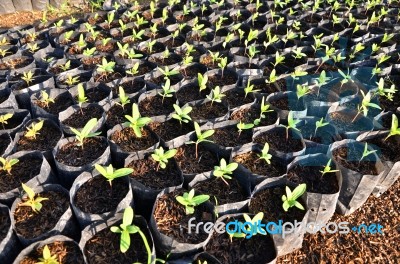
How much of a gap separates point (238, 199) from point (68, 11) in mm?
4630

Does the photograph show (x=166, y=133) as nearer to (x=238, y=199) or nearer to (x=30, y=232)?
(x=238, y=199)

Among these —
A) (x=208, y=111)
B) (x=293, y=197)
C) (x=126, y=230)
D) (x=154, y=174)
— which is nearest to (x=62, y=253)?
(x=126, y=230)

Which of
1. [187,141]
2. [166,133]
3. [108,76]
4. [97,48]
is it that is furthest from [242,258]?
[97,48]

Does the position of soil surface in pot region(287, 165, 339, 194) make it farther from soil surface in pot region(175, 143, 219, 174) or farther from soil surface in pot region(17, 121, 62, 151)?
soil surface in pot region(17, 121, 62, 151)

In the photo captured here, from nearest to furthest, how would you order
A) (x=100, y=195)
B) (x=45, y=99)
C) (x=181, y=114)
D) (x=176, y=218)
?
(x=176, y=218)
(x=100, y=195)
(x=181, y=114)
(x=45, y=99)

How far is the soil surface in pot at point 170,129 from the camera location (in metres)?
2.66

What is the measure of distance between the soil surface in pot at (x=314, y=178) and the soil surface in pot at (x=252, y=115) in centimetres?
54

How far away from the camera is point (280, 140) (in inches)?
104

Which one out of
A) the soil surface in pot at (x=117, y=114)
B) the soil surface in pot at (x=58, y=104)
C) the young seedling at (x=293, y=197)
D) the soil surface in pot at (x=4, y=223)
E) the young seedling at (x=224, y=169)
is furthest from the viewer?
the soil surface in pot at (x=58, y=104)

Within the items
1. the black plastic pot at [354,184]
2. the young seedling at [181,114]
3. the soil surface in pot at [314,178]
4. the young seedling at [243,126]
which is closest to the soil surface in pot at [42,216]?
the young seedling at [181,114]

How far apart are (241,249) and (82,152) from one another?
1.34 m

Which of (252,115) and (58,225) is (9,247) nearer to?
(58,225)

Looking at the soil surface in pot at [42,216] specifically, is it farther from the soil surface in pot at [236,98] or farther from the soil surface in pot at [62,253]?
the soil surface in pot at [236,98]

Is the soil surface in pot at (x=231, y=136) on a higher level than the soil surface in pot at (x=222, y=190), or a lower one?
higher
